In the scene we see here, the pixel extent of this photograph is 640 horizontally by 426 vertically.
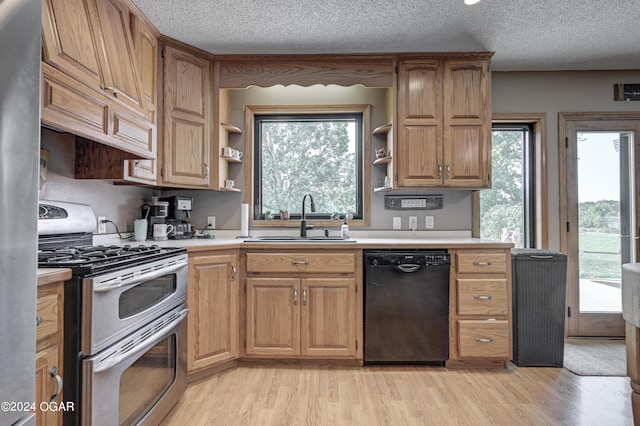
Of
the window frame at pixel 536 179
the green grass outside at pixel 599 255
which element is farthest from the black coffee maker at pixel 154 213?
the green grass outside at pixel 599 255

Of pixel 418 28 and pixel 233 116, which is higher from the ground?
pixel 418 28

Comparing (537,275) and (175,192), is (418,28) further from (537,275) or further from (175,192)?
(175,192)

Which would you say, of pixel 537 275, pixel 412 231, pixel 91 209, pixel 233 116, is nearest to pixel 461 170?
pixel 412 231

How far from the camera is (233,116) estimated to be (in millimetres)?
3166

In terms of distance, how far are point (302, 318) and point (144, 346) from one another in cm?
115

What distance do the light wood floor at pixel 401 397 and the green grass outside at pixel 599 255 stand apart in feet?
3.91

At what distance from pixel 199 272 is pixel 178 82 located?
1.43m

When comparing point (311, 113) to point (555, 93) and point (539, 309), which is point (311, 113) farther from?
point (539, 309)

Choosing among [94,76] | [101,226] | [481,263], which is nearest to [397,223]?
[481,263]

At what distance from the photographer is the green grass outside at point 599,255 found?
3.22m

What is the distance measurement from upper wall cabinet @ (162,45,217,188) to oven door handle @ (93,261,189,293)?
88 centimetres

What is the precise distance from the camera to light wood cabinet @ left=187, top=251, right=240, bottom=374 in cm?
226

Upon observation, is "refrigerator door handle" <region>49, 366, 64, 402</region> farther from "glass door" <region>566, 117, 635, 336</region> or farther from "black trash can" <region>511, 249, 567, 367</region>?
"glass door" <region>566, 117, 635, 336</region>

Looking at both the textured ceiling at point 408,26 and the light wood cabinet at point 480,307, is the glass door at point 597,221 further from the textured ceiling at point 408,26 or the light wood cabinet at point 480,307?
the light wood cabinet at point 480,307
